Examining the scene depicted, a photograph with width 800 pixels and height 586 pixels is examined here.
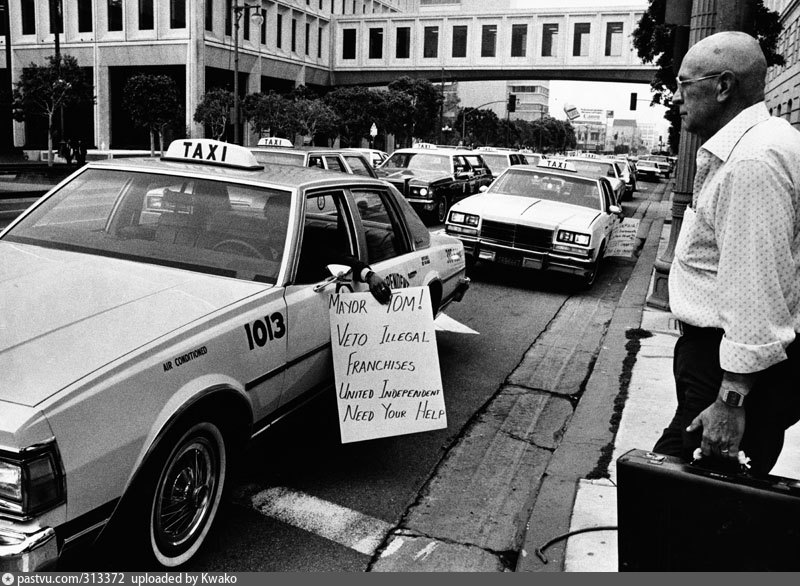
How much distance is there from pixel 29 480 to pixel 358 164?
12.6 meters

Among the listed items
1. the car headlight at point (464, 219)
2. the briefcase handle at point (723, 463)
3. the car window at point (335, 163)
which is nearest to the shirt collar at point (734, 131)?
the briefcase handle at point (723, 463)

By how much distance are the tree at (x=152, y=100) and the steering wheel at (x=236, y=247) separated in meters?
39.3

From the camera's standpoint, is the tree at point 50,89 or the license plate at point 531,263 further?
the tree at point 50,89

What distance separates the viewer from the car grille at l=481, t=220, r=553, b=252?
10.8 meters

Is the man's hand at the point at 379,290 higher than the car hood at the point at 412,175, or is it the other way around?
the car hood at the point at 412,175

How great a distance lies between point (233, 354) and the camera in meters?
3.65

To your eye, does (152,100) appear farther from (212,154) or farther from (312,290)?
(312,290)

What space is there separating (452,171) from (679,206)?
1039 cm

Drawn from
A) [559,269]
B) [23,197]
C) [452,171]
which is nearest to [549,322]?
[559,269]

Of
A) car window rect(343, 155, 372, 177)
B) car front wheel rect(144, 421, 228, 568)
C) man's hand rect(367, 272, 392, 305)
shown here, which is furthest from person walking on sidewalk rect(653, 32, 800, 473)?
car window rect(343, 155, 372, 177)

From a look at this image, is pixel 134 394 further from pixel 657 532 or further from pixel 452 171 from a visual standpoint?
pixel 452 171

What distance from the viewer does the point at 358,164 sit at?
14.8m

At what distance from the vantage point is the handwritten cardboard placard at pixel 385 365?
14.6ft

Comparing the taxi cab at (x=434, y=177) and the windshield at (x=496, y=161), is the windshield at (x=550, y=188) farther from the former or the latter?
the windshield at (x=496, y=161)
